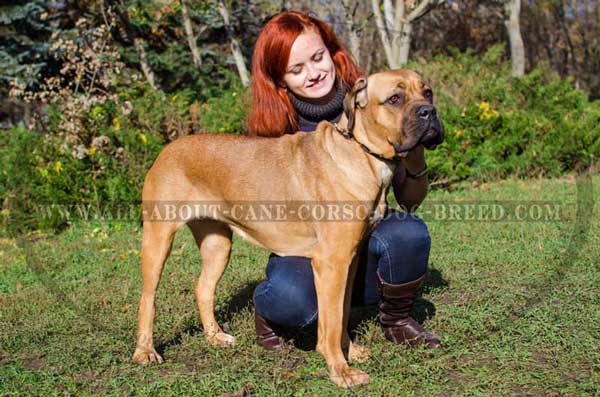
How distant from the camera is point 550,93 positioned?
32.2 feet

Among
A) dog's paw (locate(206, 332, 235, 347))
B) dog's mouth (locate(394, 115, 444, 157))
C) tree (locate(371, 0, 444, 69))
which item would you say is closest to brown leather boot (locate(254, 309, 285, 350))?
dog's paw (locate(206, 332, 235, 347))

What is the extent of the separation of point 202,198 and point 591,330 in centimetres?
245

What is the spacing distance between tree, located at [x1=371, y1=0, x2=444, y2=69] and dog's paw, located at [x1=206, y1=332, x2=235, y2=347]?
7884 mm

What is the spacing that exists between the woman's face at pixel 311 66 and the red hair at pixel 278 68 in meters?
0.05

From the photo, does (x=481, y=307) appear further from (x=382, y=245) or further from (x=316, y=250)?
(x=316, y=250)

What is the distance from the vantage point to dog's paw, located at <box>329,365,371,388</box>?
10.7 feet

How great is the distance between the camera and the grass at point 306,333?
3.31 meters

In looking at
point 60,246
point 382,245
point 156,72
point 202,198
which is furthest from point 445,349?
point 156,72

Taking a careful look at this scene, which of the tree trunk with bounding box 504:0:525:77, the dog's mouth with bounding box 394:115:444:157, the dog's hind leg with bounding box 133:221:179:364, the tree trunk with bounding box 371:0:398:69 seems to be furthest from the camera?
the tree trunk with bounding box 504:0:525:77

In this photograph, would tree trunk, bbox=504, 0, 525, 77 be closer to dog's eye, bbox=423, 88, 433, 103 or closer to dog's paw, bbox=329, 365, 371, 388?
dog's eye, bbox=423, 88, 433, 103

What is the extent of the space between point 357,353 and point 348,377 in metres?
0.38

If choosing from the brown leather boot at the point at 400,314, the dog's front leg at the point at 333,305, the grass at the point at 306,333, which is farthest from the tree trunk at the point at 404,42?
the dog's front leg at the point at 333,305

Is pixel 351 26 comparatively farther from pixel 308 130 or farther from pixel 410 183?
pixel 410 183

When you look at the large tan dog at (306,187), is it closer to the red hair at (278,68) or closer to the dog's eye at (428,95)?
the dog's eye at (428,95)
